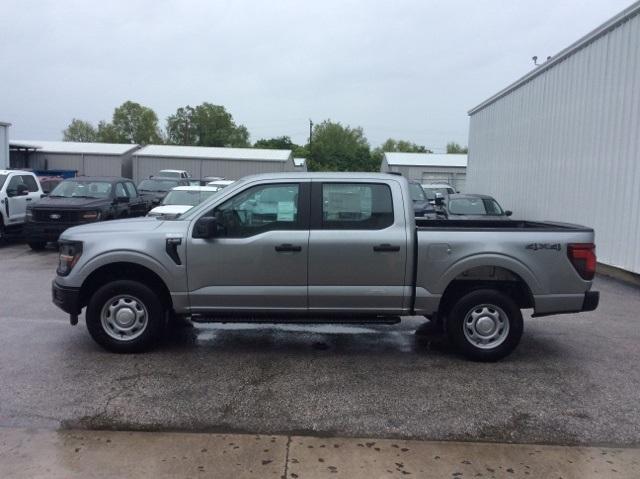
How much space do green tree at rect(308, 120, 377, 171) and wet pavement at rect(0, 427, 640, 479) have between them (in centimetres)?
6995

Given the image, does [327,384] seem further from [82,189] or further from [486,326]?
[82,189]

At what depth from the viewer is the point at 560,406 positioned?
516 centimetres

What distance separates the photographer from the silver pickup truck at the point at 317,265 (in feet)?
19.9

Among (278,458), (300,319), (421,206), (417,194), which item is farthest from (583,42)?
(278,458)

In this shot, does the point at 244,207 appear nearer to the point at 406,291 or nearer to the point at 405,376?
the point at 406,291

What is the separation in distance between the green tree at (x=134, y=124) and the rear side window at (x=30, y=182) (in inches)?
2993

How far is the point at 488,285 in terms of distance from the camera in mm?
6344

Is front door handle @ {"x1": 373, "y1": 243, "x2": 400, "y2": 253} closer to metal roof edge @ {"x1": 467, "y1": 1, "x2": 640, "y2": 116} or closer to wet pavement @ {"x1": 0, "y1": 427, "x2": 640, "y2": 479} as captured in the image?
wet pavement @ {"x1": 0, "y1": 427, "x2": 640, "y2": 479}

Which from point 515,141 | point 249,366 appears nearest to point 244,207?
point 249,366

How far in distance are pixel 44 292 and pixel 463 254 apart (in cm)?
675

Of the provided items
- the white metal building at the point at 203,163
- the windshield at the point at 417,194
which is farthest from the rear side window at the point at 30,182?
the white metal building at the point at 203,163

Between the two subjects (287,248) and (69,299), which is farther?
(69,299)

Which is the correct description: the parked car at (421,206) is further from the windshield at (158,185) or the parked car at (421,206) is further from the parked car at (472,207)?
the windshield at (158,185)

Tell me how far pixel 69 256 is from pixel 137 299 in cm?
83
